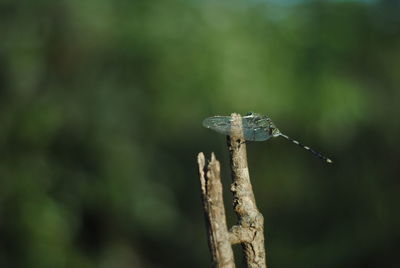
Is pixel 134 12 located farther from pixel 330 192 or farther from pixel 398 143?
pixel 398 143

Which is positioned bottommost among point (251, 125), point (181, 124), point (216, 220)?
point (216, 220)

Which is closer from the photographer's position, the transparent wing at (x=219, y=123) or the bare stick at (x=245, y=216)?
the bare stick at (x=245, y=216)

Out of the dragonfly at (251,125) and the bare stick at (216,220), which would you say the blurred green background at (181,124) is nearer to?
the dragonfly at (251,125)

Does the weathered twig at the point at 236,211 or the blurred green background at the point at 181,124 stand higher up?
the blurred green background at the point at 181,124

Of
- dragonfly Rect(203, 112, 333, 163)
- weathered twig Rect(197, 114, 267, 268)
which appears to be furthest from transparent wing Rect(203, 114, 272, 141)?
weathered twig Rect(197, 114, 267, 268)

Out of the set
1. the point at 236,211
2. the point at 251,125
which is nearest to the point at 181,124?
the point at 251,125

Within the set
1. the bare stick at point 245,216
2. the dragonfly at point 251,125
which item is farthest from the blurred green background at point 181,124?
the bare stick at point 245,216

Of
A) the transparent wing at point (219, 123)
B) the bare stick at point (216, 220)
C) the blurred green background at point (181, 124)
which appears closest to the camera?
the bare stick at point (216, 220)

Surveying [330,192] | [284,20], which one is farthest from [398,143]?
[284,20]

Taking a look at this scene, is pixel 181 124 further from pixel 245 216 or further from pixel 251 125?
pixel 245 216
